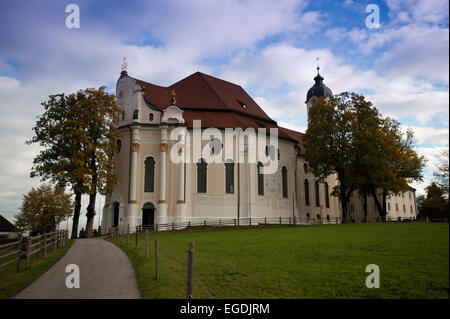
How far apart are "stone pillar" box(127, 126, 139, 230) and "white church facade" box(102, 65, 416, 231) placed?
0.09 meters

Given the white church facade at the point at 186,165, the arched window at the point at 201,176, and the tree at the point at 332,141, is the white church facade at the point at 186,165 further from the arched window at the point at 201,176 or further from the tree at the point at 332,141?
the tree at the point at 332,141

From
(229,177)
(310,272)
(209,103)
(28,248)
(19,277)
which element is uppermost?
(209,103)

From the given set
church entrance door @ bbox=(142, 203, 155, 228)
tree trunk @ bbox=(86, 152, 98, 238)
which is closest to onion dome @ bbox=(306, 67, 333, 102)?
church entrance door @ bbox=(142, 203, 155, 228)

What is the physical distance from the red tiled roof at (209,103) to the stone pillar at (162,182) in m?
3.18

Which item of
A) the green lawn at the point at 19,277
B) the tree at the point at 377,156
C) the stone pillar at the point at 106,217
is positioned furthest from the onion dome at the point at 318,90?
the green lawn at the point at 19,277

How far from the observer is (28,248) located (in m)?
14.1

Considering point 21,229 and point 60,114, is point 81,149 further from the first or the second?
point 21,229

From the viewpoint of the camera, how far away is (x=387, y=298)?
7438 millimetres

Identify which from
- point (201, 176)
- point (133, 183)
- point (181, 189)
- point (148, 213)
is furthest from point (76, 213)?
point (201, 176)

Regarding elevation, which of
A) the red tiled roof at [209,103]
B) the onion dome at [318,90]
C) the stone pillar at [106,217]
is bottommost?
the stone pillar at [106,217]

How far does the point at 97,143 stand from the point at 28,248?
66.5ft

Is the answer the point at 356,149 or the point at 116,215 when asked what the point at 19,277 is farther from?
the point at 356,149

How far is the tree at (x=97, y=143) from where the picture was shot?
106ft
